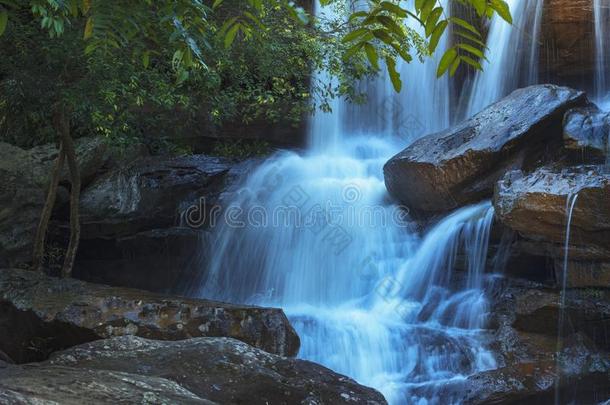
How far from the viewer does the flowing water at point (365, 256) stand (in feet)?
21.9

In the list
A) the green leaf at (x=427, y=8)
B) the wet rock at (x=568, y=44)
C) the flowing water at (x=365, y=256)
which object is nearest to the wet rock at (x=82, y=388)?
the green leaf at (x=427, y=8)

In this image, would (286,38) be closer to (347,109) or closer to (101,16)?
(347,109)

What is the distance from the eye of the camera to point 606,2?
1027 centimetres

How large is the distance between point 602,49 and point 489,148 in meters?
3.93

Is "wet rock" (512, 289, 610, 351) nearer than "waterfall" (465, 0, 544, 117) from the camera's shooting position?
Yes

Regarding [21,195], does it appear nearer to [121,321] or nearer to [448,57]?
[121,321]

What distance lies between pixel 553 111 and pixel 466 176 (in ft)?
4.51

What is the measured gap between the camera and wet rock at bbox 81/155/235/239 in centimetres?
949

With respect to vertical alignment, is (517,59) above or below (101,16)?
above

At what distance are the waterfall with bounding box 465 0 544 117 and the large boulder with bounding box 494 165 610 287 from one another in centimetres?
452

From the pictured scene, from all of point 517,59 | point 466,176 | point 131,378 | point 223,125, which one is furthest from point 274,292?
point 131,378

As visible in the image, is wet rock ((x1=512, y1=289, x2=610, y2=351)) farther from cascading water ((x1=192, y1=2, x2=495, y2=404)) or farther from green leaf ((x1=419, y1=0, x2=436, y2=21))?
green leaf ((x1=419, y1=0, x2=436, y2=21))

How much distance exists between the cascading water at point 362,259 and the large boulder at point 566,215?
0.86 meters

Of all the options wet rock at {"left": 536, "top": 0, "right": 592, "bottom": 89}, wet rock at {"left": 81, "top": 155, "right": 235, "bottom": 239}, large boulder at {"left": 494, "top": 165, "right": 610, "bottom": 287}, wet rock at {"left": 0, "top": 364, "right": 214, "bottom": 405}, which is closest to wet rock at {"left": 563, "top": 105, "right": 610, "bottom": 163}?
large boulder at {"left": 494, "top": 165, "right": 610, "bottom": 287}
